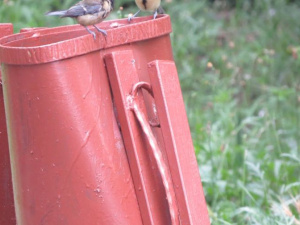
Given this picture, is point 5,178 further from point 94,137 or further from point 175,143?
point 175,143

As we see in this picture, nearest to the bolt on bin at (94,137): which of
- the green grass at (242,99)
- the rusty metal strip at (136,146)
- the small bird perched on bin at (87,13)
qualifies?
the rusty metal strip at (136,146)

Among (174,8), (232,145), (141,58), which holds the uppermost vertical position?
(141,58)

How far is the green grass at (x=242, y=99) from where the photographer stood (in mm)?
3328

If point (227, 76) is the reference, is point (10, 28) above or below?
above

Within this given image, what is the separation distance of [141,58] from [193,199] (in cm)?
43

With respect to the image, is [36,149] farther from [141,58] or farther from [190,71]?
[190,71]

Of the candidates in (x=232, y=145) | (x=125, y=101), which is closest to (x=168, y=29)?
(x=125, y=101)

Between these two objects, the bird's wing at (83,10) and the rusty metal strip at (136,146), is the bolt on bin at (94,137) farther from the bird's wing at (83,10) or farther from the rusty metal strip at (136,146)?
the bird's wing at (83,10)

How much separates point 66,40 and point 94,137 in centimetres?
26

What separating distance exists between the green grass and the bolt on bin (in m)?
0.95

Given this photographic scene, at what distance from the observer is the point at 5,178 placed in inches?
74.7

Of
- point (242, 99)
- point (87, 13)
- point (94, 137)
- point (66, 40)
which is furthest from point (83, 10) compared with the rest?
point (242, 99)

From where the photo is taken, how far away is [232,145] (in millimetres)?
4207

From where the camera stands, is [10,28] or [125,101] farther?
[10,28]
